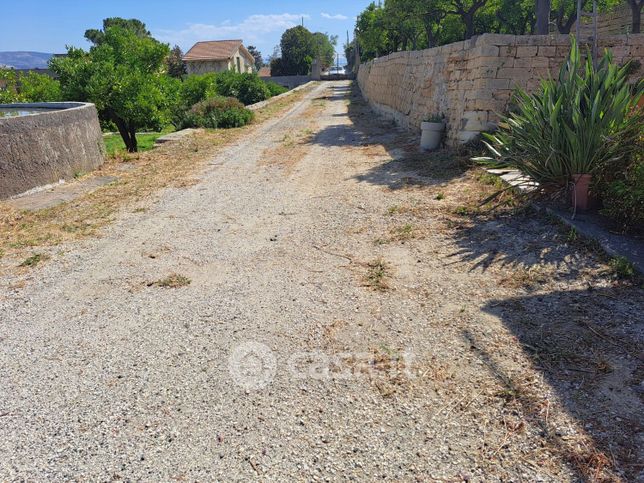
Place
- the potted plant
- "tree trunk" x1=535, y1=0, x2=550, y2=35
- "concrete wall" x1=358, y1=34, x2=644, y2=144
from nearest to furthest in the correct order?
"concrete wall" x1=358, y1=34, x2=644, y2=144 → the potted plant → "tree trunk" x1=535, y1=0, x2=550, y2=35

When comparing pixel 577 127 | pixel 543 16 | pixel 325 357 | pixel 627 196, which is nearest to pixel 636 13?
pixel 543 16

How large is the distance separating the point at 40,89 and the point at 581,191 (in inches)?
520

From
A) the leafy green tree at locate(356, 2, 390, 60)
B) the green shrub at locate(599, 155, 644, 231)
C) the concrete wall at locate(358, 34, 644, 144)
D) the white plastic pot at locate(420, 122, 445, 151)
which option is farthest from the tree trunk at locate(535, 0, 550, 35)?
the leafy green tree at locate(356, 2, 390, 60)

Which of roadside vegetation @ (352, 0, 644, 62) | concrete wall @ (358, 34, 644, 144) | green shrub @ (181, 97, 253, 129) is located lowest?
green shrub @ (181, 97, 253, 129)

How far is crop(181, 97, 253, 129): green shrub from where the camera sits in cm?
1416

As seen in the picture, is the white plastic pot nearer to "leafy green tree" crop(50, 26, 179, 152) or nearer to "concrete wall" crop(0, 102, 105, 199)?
"concrete wall" crop(0, 102, 105, 199)

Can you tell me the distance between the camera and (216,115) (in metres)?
14.7

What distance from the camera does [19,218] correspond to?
5.51 m

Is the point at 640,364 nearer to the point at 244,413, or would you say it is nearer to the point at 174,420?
the point at 244,413

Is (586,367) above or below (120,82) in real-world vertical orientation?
below

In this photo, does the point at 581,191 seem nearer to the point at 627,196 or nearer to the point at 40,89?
the point at 627,196

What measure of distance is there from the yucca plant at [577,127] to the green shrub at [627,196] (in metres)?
0.23

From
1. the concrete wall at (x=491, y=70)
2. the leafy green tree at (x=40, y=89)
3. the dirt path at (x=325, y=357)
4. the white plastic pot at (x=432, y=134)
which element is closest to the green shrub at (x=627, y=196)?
the dirt path at (x=325, y=357)

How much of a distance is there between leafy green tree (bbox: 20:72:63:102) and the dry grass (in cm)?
379
